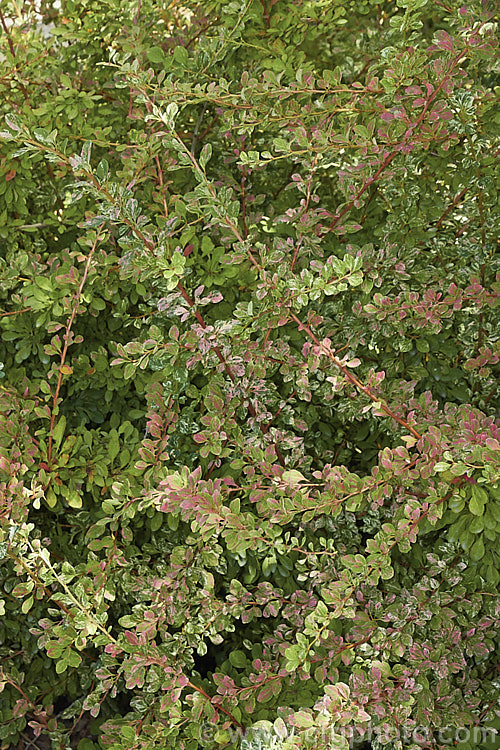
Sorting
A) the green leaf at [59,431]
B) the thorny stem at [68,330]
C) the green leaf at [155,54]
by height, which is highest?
the green leaf at [155,54]

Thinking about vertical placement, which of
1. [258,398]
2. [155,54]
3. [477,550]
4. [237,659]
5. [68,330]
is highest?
[155,54]

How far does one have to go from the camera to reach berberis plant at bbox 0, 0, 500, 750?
1.20 metres

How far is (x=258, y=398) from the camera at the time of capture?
1355mm

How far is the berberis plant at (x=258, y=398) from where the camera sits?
1.20m

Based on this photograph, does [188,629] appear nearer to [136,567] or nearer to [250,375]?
[136,567]

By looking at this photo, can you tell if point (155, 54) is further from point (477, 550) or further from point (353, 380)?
point (477, 550)

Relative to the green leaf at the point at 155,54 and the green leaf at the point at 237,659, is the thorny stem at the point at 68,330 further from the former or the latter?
→ the green leaf at the point at 237,659

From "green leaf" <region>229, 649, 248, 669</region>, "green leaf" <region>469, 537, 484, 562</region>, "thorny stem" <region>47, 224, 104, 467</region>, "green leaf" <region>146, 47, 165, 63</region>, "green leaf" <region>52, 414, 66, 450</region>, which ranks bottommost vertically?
"green leaf" <region>229, 649, 248, 669</region>

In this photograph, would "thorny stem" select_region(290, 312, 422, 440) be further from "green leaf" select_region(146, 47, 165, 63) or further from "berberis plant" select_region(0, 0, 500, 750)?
"green leaf" select_region(146, 47, 165, 63)

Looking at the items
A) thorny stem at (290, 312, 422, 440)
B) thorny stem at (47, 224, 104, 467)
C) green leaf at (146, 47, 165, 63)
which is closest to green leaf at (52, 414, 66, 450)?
thorny stem at (47, 224, 104, 467)

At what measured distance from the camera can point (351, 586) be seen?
3.91 ft

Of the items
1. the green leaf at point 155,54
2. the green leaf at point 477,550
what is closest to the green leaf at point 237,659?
the green leaf at point 477,550

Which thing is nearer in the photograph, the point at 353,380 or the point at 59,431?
the point at 353,380

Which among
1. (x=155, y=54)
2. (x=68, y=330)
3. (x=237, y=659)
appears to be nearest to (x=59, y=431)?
(x=68, y=330)
